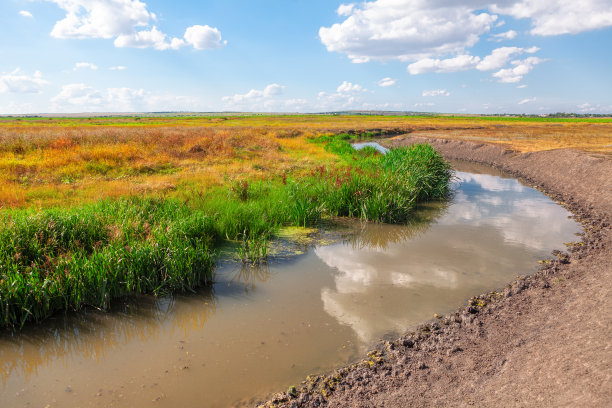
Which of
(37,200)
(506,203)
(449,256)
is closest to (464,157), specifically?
(506,203)

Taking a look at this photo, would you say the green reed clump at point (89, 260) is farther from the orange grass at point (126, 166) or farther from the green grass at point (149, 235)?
the orange grass at point (126, 166)

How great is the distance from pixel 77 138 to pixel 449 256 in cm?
2677

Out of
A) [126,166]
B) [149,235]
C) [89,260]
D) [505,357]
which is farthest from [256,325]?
[126,166]

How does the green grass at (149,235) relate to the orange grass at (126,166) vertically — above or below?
below

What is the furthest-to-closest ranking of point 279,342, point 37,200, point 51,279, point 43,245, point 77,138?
point 77,138
point 37,200
point 43,245
point 51,279
point 279,342

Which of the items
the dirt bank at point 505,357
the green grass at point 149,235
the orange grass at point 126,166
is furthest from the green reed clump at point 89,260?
the dirt bank at point 505,357

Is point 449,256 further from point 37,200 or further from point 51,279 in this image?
point 37,200

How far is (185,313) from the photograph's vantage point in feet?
19.8

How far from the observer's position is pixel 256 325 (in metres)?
5.65

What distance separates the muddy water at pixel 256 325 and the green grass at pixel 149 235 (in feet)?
1.30

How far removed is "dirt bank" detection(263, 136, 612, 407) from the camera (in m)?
3.46

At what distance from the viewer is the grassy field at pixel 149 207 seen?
5.95m

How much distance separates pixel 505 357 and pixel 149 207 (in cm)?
872

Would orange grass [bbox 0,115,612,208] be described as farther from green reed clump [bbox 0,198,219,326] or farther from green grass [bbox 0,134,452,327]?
green reed clump [bbox 0,198,219,326]
